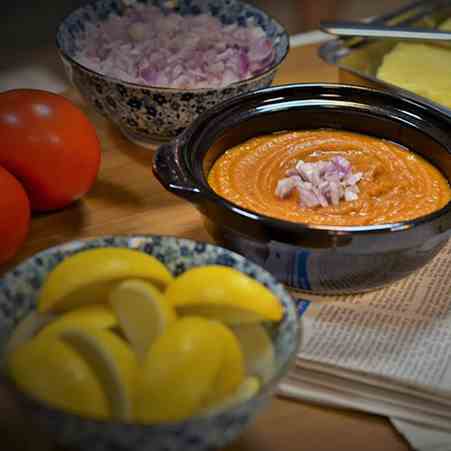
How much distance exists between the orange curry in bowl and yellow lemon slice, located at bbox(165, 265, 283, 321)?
230 mm

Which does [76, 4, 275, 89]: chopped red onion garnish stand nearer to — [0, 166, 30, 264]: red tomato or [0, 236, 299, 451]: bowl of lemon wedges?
[0, 166, 30, 264]: red tomato

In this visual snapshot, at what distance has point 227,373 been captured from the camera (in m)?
0.71

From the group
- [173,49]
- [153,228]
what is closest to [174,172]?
[153,228]

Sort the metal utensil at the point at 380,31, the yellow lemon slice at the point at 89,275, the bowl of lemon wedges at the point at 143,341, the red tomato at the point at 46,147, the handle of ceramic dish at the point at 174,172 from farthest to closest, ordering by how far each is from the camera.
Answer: the metal utensil at the point at 380,31, the red tomato at the point at 46,147, the handle of ceramic dish at the point at 174,172, the yellow lemon slice at the point at 89,275, the bowl of lemon wedges at the point at 143,341

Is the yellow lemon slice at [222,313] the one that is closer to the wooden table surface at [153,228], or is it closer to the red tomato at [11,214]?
the wooden table surface at [153,228]

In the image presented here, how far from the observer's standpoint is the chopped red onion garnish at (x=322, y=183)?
103cm

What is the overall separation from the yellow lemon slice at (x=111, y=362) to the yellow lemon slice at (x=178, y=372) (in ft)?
0.03

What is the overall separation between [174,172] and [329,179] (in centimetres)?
21

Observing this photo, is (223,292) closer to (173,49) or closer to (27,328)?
(27,328)

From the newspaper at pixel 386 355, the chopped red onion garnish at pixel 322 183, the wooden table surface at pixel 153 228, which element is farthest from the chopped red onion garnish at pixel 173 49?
the newspaper at pixel 386 355

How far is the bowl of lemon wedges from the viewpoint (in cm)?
66

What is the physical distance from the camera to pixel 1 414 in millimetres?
834

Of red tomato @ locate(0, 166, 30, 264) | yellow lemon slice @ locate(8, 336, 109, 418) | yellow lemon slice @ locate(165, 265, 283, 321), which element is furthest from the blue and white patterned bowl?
yellow lemon slice @ locate(8, 336, 109, 418)

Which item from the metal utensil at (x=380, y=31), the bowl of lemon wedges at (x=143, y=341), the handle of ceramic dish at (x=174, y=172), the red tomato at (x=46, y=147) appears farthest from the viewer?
the metal utensil at (x=380, y=31)
